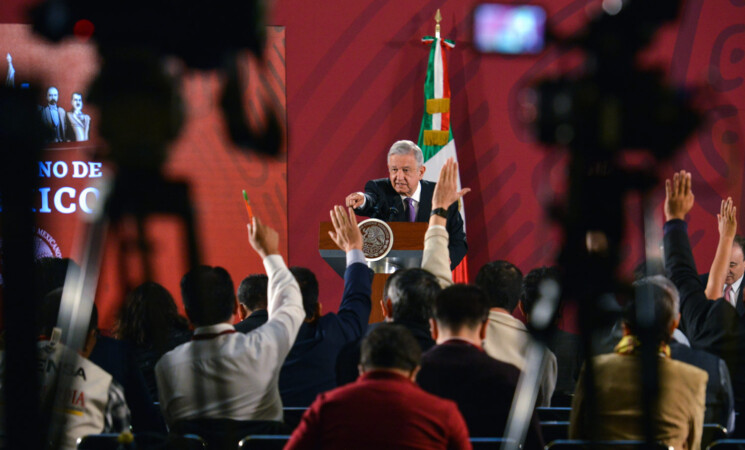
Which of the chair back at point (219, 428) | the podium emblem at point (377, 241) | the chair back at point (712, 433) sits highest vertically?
→ the podium emblem at point (377, 241)

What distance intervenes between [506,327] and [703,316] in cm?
56

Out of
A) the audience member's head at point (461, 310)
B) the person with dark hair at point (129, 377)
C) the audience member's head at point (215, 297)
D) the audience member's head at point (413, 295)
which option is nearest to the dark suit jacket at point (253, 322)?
the audience member's head at point (215, 297)

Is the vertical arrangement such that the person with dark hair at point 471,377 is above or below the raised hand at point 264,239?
below

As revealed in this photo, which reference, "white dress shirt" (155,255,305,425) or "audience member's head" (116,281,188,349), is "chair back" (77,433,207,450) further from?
"audience member's head" (116,281,188,349)

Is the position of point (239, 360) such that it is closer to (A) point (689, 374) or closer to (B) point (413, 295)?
(B) point (413, 295)

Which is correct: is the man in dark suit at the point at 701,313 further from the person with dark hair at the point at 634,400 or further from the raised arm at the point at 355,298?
the raised arm at the point at 355,298

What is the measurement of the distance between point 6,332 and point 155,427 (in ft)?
4.74

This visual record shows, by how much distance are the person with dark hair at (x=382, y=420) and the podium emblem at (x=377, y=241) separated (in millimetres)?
1437

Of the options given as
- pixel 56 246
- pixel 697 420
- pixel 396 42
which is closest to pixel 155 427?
pixel 697 420

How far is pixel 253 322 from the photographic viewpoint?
243cm

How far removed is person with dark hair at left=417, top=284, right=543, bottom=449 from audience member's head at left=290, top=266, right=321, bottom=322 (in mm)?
667

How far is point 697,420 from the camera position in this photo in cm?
172

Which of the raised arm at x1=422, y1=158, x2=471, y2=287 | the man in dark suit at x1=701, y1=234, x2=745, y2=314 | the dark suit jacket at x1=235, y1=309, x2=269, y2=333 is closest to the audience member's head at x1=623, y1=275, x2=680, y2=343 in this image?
the raised arm at x1=422, y1=158, x2=471, y2=287

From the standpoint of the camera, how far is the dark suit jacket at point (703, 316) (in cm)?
191
